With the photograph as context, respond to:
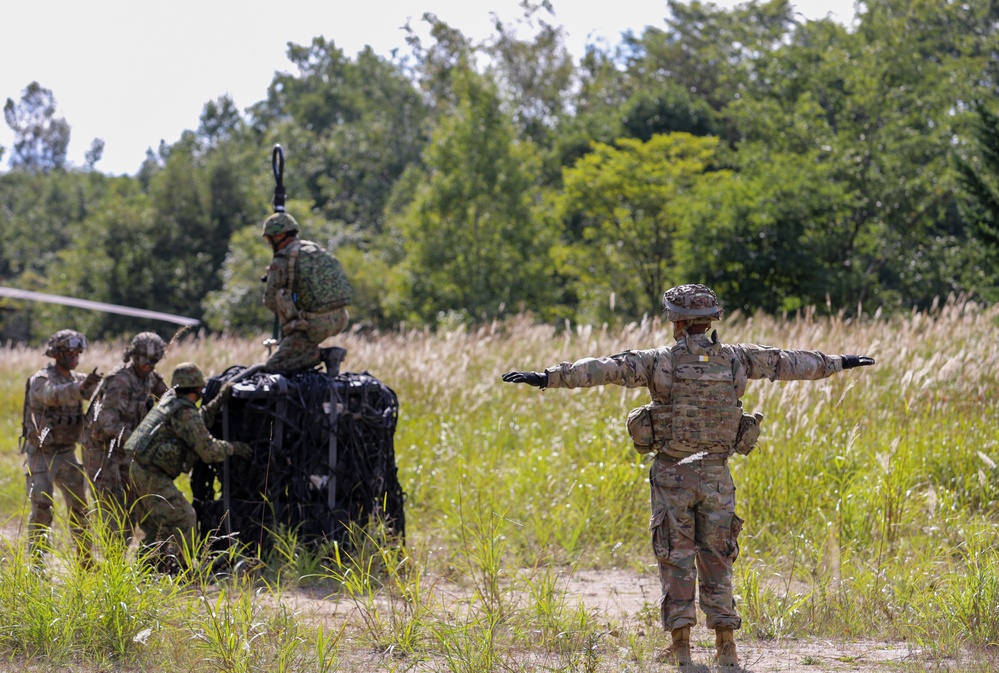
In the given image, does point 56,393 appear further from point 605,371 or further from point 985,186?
point 985,186

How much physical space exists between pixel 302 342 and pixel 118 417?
1.27 m

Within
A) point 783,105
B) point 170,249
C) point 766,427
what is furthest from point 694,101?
point 766,427

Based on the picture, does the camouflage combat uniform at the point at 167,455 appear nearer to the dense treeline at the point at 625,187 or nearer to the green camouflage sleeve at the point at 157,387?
the green camouflage sleeve at the point at 157,387

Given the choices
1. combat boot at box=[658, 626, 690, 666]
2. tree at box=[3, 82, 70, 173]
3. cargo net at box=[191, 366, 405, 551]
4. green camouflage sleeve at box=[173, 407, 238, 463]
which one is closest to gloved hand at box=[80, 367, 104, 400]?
cargo net at box=[191, 366, 405, 551]

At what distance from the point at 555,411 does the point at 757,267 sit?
508 inches

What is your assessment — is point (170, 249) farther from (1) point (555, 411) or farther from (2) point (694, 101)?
(1) point (555, 411)

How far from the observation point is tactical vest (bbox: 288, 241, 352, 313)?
7.13 meters

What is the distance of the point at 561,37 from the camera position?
162 feet

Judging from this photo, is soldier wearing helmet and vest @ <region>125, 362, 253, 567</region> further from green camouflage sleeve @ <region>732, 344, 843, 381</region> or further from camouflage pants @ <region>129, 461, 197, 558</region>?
green camouflage sleeve @ <region>732, 344, 843, 381</region>

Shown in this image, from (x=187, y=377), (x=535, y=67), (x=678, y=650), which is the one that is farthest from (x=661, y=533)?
(x=535, y=67)

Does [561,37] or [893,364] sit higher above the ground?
[561,37]

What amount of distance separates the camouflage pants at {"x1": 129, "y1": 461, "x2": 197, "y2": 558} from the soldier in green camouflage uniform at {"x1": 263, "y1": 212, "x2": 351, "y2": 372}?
1.05 m

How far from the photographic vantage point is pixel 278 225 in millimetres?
7152

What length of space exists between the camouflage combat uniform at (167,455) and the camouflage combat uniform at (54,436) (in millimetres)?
715
